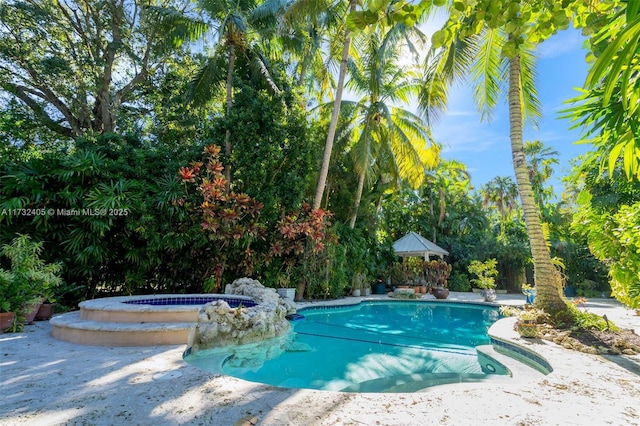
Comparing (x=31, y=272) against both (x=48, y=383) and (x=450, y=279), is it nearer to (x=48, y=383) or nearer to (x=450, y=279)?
(x=48, y=383)

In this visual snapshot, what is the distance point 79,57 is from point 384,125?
476 inches

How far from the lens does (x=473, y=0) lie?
1.22 m

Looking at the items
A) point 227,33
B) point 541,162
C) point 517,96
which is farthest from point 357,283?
point 541,162

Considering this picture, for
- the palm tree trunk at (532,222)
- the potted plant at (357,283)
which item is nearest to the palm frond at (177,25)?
the palm tree trunk at (532,222)

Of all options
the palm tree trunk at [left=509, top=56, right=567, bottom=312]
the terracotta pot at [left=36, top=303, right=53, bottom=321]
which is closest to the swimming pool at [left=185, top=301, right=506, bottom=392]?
the palm tree trunk at [left=509, top=56, right=567, bottom=312]

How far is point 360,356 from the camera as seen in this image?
5.75 meters

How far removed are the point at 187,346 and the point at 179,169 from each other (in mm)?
5483

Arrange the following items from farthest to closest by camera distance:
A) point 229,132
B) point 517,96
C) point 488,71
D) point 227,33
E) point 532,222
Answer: point 227,33, point 229,132, point 488,71, point 517,96, point 532,222

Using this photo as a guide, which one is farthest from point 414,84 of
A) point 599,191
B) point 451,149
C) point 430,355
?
point 430,355

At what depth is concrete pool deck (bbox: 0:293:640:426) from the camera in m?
2.52

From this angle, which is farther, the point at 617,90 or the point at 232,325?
the point at 232,325

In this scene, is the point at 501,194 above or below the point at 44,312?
above

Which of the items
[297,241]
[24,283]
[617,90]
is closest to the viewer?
[617,90]

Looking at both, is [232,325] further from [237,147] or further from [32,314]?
[237,147]
